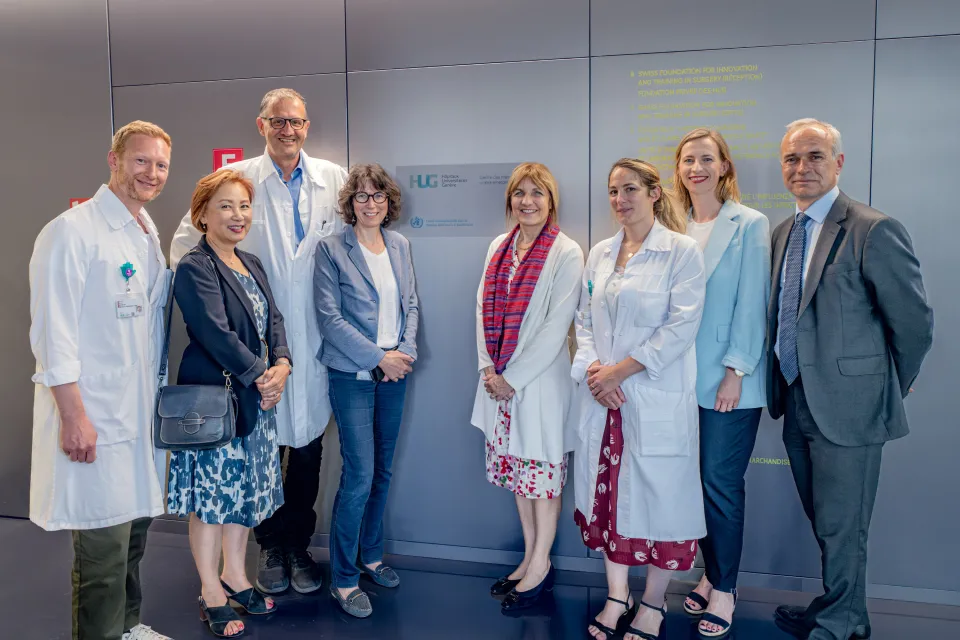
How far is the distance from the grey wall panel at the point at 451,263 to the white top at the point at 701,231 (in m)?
0.59

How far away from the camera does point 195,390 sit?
2318mm

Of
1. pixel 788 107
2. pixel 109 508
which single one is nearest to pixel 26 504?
pixel 109 508

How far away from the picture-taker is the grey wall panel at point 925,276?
2.72m

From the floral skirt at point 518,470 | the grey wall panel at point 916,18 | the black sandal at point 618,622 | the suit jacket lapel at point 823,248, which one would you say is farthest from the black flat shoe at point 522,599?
the grey wall panel at point 916,18

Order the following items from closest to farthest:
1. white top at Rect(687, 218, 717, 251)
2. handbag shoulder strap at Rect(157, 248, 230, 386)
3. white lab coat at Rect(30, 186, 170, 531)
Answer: white lab coat at Rect(30, 186, 170, 531) → handbag shoulder strap at Rect(157, 248, 230, 386) → white top at Rect(687, 218, 717, 251)

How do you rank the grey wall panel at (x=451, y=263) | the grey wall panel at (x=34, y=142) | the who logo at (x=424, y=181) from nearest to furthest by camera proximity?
the grey wall panel at (x=451, y=263), the who logo at (x=424, y=181), the grey wall panel at (x=34, y=142)

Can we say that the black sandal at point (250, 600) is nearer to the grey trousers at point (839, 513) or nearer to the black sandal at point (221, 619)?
the black sandal at point (221, 619)

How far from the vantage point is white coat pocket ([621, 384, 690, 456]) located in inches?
90.3

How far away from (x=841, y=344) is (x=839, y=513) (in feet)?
2.11

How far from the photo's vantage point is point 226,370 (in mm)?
2408

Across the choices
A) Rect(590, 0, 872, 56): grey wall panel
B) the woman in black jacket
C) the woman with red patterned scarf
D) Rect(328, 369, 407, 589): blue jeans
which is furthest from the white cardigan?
Rect(590, 0, 872, 56): grey wall panel

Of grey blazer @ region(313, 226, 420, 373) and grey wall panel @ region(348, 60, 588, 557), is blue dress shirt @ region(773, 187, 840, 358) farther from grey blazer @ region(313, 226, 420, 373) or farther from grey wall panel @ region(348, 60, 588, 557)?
grey blazer @ region(313, 226, 420, 373)

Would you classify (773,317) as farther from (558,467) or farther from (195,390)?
(195,390)

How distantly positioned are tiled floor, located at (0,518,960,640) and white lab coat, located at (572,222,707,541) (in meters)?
0.64
